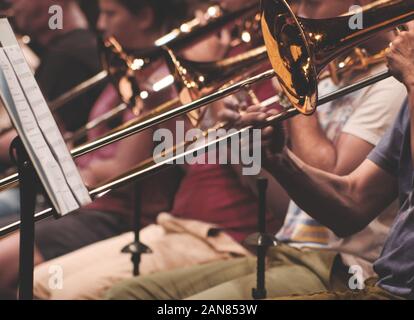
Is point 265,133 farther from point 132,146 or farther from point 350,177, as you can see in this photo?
point 132,146

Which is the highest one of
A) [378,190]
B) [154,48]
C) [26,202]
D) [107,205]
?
[154,48]


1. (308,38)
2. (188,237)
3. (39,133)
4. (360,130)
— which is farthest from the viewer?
(188,237)

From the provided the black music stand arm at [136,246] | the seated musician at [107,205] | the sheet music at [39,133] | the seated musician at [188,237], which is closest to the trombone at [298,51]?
the sheet music at [39,133]

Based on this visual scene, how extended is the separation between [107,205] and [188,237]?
0.39m

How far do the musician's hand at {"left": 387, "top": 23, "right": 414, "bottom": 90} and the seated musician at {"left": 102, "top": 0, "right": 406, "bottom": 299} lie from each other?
0.26 m

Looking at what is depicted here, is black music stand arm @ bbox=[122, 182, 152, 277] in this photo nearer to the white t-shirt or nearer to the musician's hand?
the white t-shirt

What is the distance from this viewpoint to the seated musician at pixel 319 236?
208 centimetres

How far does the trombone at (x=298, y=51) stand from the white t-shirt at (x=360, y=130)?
22 cm

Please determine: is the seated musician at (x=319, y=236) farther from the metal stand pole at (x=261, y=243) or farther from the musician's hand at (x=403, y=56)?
the musician's hand at (x=403, y=56)

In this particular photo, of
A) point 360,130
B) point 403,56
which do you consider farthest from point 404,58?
point 360,130

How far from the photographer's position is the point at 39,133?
158 centimetres

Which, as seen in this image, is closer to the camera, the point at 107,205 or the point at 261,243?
the point at 261,243

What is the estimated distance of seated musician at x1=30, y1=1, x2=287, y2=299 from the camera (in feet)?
7.86

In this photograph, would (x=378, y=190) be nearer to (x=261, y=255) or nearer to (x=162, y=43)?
(x=261, y=255)
